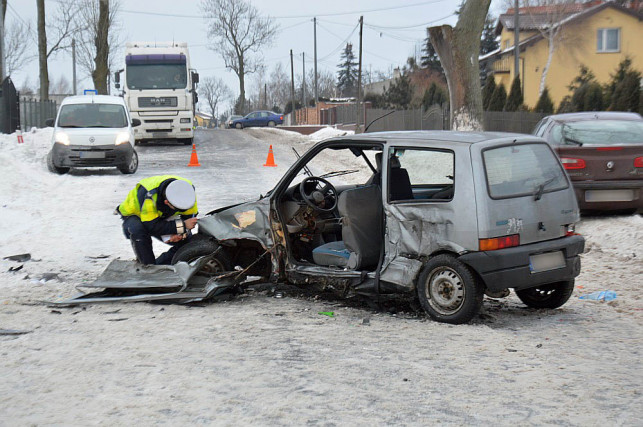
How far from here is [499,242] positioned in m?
6.11

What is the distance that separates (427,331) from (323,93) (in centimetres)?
12839

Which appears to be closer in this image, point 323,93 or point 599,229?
point 599,229

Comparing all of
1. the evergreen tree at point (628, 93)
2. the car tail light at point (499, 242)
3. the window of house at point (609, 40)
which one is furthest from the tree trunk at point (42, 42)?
Answer: the car tail light at point (499, 242)

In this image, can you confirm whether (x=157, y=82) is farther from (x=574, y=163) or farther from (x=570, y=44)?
(x=570, y=44)

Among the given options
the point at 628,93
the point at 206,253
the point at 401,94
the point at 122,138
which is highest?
the point at 401,94

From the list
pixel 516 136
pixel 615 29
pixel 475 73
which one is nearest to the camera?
pixel 516 136

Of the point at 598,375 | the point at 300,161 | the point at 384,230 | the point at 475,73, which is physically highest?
the point at 475,73

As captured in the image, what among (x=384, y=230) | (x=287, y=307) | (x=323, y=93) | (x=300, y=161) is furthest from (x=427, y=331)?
(x=323, y=93)

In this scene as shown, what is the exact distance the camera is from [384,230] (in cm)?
665

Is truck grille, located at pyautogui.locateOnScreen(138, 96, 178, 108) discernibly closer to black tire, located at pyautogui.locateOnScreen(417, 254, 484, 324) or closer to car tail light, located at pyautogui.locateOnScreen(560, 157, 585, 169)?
car tail light, located at pyautogui.locateOnScreen(560, 157, 585, 169)

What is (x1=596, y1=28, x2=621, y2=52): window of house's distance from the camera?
172 ft

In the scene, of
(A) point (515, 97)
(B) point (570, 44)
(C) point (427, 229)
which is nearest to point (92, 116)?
(C) point (427, 229)

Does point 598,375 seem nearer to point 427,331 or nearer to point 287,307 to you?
point 427,331

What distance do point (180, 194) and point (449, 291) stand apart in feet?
9.14
